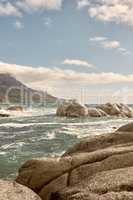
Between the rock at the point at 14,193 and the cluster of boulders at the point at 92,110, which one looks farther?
the cluster of boulders at the point at 92,110

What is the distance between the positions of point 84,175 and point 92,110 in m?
74.0

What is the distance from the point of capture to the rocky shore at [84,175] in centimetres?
822

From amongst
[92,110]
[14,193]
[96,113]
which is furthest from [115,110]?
[14,193]

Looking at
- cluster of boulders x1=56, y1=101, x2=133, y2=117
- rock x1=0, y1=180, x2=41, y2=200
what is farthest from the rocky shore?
cluster of boulders x1=56, y1=101, x2=133, y2=117

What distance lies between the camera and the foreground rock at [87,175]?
8176mm

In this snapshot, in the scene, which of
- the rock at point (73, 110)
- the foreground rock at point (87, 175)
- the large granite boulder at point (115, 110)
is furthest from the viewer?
the large granite boulder at point (115, 110)

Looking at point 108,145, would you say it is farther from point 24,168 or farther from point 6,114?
point 6,114

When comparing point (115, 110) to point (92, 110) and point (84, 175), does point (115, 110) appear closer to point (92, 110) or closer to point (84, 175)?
point (92, 110)

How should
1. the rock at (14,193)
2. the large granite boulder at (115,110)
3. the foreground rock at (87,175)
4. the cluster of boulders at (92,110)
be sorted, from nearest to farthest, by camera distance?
1. the foreground rock at (87,175)
2. the rock at (14,193)
3. the cluster of boulders at (92,110)
4. the large granite boulder at (115,110)

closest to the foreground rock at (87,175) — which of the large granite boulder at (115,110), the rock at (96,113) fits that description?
the rock at (96,113)

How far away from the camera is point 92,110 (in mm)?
84812

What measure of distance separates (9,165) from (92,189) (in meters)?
13.3

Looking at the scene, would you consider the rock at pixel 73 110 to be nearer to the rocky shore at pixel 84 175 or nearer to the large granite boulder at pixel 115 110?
the large granite boulder at pixel 115 110

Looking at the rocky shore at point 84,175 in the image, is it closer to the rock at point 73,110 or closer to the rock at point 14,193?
the rock at point 14,193
